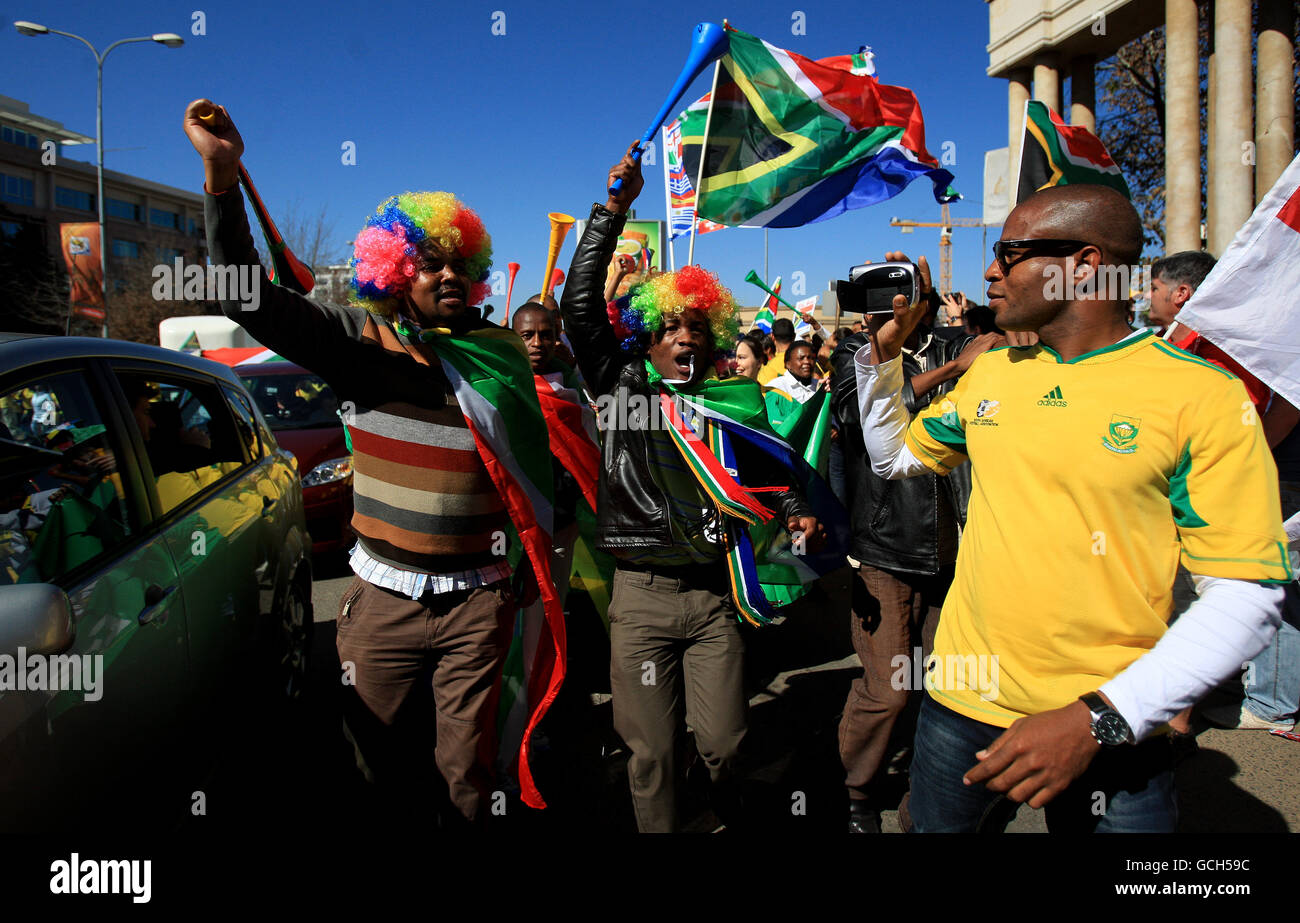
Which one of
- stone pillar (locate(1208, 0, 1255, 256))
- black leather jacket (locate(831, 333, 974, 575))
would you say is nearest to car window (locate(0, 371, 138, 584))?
black leather jacket (locate(831, 333, 974, 575))

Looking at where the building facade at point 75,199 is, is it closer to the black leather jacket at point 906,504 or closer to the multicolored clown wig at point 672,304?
the multicolored clown wig at point 672,304

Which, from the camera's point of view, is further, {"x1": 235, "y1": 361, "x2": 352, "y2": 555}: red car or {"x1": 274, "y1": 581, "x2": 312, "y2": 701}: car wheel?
{"x1": 235, "y1": 361, "x2": 352, "y2": 555}: red car

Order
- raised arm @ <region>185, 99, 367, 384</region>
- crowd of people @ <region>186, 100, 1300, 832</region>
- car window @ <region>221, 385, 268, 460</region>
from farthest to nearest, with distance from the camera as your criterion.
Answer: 1. car window @ <region>221, 385, 268, 460</region>
2. raised arm @ <region>185, 99, 367, 384</region>
3. crowd of people @ <region>186, 100, 1300, 832</region>

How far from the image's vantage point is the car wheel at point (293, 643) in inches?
148

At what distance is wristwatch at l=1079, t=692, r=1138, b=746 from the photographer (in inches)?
61.7

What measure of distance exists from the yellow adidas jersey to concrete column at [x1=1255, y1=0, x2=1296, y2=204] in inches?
533

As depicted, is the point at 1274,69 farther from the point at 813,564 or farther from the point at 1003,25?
the point at 813,564

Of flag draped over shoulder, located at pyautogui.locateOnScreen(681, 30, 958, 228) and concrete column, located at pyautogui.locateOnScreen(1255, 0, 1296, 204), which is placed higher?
concrete column, located at pyautogui.locateOnScreen(1255, 0, 1296, 204)

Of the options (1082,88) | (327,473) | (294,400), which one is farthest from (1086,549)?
(1082,88)

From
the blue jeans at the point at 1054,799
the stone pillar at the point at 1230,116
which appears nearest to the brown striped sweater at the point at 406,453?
the blue jeans at the point at 1054,799

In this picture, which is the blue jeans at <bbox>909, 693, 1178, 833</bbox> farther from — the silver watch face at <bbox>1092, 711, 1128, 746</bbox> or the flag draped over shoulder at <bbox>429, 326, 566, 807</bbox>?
the flag draped over shoulder at <bbox>429, 326, 566, 807</bbox>

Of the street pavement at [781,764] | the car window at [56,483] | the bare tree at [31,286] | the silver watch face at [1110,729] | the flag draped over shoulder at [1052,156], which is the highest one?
the bare tree at [31,286]

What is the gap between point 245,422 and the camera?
13.4ft
